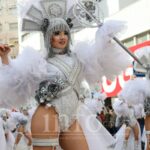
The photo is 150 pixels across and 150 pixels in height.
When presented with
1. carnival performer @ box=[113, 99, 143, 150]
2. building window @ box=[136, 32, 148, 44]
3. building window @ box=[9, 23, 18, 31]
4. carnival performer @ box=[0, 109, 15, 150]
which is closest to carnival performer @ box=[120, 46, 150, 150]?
carnival performer @ box=[0, 109, 15, 150]

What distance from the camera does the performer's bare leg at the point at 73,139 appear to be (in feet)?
14.4

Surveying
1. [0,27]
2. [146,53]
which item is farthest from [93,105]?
[0,27]

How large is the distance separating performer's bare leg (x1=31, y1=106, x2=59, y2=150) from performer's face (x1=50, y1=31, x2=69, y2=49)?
0.63 metres

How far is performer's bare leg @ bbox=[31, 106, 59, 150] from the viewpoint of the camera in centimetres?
432

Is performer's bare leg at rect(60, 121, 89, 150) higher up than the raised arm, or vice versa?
the raised arm

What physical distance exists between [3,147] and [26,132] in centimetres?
233

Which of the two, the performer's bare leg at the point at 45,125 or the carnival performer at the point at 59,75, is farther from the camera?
the carnival performer at the point at 59,75

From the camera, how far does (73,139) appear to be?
4414 mm

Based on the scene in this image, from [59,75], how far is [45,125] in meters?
0.49

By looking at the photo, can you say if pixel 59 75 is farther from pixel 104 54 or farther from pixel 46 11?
pixel 46 11

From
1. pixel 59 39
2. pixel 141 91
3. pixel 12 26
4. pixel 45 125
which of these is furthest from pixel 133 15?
pixel 12 26

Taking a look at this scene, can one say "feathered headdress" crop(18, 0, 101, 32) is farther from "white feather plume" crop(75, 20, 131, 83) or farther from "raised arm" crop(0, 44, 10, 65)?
"raised arm" crop(0, 44, 10, 65)

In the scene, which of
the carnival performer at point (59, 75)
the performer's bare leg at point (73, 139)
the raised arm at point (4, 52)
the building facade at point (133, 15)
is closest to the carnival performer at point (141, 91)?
the carnival performer at point (59, 75)

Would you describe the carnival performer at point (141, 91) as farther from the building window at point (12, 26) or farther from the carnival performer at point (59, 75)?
the building window at point (12, 26)
